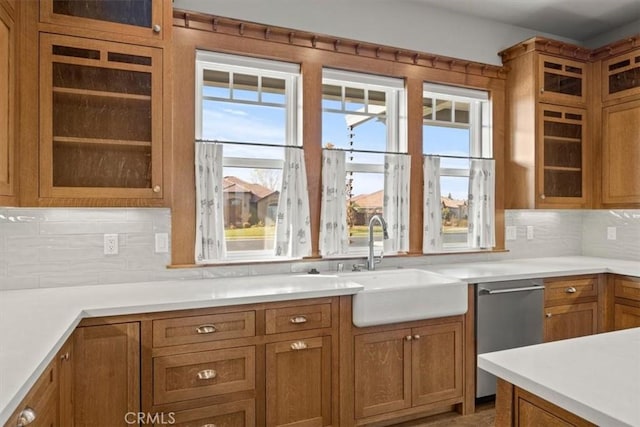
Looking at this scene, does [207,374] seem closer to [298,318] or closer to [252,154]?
[298,318]

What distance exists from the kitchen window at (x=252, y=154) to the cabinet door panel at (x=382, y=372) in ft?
2.61

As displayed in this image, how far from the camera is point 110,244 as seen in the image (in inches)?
96.7

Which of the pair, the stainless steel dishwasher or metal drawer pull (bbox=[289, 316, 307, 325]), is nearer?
metal drawer pull (bbox=[289, 316, 307, 325])

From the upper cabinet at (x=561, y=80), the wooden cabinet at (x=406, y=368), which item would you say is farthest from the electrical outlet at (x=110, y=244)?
the upper cabinet at (x=561, y=80)

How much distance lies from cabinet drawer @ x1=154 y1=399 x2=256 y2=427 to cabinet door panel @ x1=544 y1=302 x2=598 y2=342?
7.30 ft

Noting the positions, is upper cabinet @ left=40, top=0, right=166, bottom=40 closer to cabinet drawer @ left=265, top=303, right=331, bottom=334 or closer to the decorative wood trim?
the decorative wood trim

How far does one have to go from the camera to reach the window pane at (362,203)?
10.3 ft

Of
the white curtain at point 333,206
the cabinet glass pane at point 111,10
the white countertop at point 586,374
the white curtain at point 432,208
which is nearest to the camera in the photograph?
the white countertop at point 586,374

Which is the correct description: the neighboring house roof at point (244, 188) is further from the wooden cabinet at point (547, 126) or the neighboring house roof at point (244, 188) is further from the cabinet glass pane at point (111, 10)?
the wooden cabinet at point (547, 126)

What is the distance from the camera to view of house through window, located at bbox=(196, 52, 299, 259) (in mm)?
2742

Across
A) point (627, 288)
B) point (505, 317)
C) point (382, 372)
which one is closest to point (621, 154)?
point (627, 288)

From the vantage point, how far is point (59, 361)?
1573 mm

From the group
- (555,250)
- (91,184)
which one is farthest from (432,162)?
(91,184)

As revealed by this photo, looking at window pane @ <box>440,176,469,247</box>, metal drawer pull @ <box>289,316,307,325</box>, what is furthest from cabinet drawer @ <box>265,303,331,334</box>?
window pane @ <box>440,176,469,247</box>
